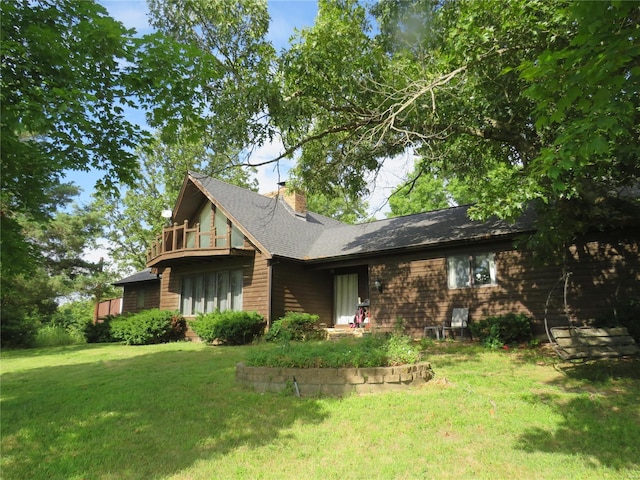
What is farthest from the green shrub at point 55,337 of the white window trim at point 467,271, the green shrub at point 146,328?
the white window trim at point 467,271

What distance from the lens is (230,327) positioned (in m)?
14.3

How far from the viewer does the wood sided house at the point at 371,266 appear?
11.5m

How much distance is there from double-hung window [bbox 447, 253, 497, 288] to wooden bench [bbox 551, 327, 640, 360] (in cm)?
546

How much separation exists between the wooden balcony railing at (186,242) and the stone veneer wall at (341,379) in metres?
10.1

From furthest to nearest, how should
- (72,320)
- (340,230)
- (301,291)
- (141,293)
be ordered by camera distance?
(72,320), (141,293), (340,230), (301,291)

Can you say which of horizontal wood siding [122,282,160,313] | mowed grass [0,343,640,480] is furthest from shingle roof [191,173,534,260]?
horizontal wood siding [122,282,160,313]

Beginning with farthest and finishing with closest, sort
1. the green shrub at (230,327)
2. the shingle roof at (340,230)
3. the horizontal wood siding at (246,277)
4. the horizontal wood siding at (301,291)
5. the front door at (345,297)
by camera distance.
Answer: the front door at (345,297) < the horizontal wood siding at (301,291) < the horizontal wood siding at (246,277) < the green shrub at (230,327) < the shingle roof at (340,230)

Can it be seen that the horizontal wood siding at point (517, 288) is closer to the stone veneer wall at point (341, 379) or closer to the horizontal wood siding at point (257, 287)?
the horizontal wood siding at point (257, 287)

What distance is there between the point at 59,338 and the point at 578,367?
73.8 feet

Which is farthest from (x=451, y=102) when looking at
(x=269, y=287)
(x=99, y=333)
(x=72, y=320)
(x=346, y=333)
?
(x=72, y=320)

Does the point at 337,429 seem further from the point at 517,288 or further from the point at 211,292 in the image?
the point at 211,292

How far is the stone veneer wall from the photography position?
6547 millimetres

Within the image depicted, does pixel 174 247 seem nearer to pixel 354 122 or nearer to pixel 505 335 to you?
pixel 354 122

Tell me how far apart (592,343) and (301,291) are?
11.7 meters
